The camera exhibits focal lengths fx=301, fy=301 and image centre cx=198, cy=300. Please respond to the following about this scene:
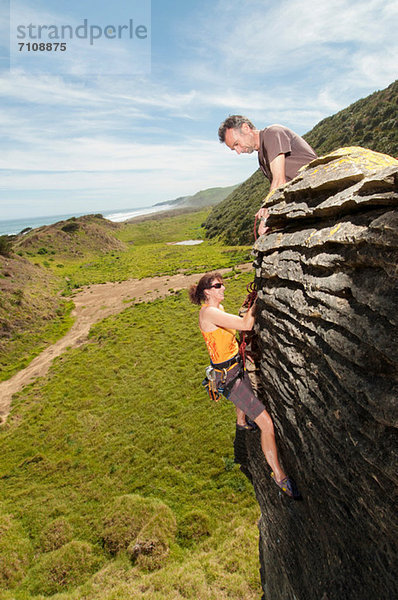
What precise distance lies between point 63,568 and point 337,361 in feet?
41.0

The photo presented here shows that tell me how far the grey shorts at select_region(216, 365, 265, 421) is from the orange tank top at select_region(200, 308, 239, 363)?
0.33 m

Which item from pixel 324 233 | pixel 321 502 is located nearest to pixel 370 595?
pixel 321 502

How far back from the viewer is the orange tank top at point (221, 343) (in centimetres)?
619

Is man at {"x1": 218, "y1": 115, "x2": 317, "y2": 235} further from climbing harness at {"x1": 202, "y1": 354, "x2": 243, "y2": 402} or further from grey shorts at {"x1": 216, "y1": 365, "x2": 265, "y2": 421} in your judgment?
grey shorts at {"x1": 216, "y1": 365, "x2": 265, "y2": 421}

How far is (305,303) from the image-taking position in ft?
13.9

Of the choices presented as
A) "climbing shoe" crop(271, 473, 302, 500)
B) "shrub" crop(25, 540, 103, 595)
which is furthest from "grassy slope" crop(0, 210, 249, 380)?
"climbing shoe" crop(271, 473, 302, 500)

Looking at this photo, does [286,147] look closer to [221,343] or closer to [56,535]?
[221,343]

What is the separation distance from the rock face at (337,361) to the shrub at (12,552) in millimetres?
10078

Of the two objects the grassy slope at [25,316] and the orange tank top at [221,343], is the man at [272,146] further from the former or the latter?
the grassy slope at [25,316]

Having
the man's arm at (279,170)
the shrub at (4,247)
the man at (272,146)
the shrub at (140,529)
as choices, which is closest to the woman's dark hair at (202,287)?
the man at (272,146)

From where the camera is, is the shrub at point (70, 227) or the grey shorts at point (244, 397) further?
the shrub at point (70, 227)

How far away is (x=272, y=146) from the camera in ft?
18.1

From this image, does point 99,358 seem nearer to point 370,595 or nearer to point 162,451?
point 162,451

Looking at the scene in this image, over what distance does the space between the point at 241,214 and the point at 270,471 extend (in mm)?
79844
